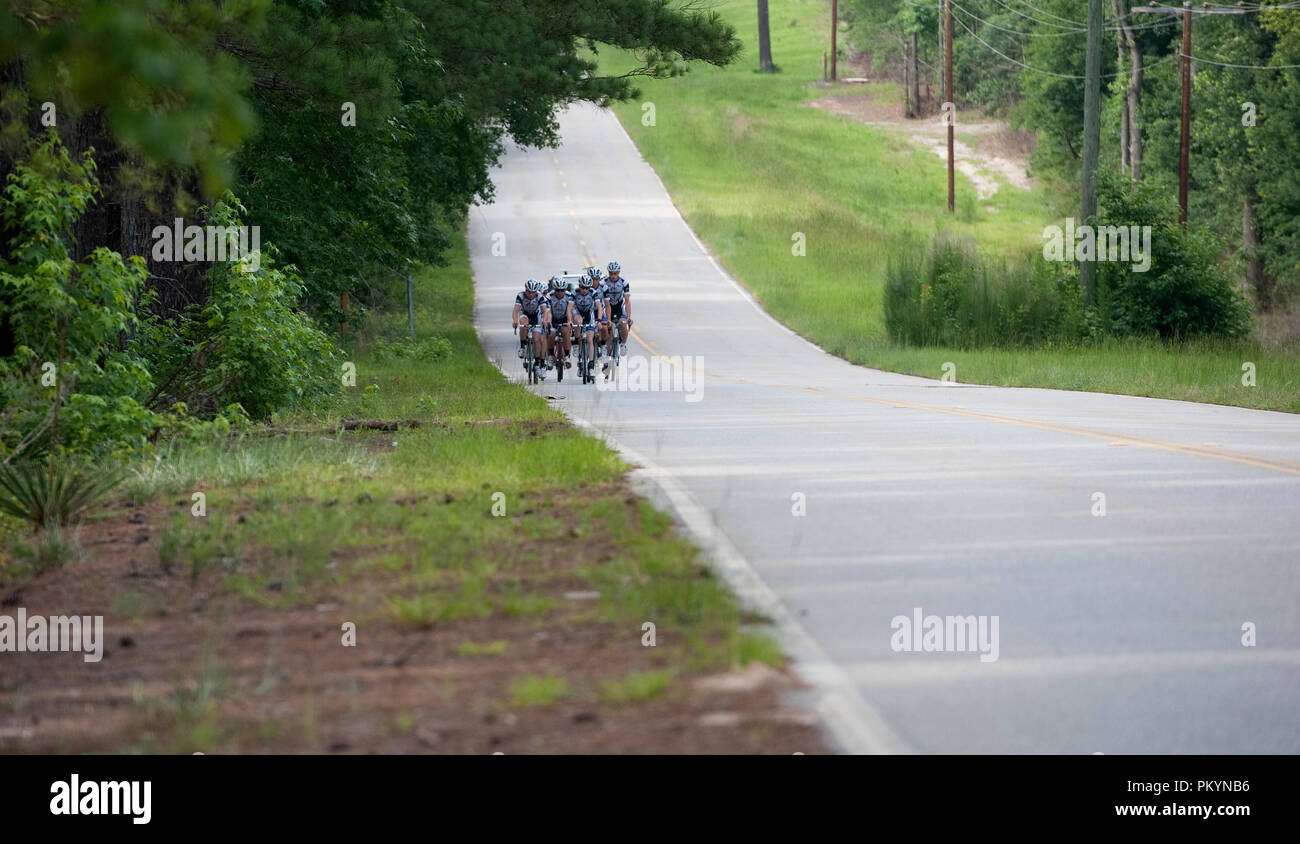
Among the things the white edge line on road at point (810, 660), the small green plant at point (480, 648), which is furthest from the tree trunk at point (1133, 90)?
the small green plant at point (480, 648)

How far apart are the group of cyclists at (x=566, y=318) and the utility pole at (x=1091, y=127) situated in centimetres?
1118

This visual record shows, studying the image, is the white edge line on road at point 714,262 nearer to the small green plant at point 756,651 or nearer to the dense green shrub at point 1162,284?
the dense green shrub at point 1162,284

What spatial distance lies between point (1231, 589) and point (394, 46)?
13852mm

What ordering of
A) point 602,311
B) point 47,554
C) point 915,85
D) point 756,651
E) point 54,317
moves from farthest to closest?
1. point 915,85
2. point 602,311
3. point 54,317
4. point 47,554
5. point 756,651

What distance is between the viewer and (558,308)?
92.8 ft

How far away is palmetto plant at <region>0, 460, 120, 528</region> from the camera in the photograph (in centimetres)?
1075

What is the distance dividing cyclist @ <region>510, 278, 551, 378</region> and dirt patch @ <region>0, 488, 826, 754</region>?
19.4m

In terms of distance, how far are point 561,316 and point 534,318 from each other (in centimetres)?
51

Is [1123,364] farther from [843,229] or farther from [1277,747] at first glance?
[843,229]

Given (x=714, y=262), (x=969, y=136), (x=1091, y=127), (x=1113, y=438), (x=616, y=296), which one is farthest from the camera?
(x=969, y=136)

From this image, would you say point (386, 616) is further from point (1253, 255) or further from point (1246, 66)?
point (1253, 255)

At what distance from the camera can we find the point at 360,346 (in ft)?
124

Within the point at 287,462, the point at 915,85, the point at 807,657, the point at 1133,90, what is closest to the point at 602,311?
the point at 287,462
